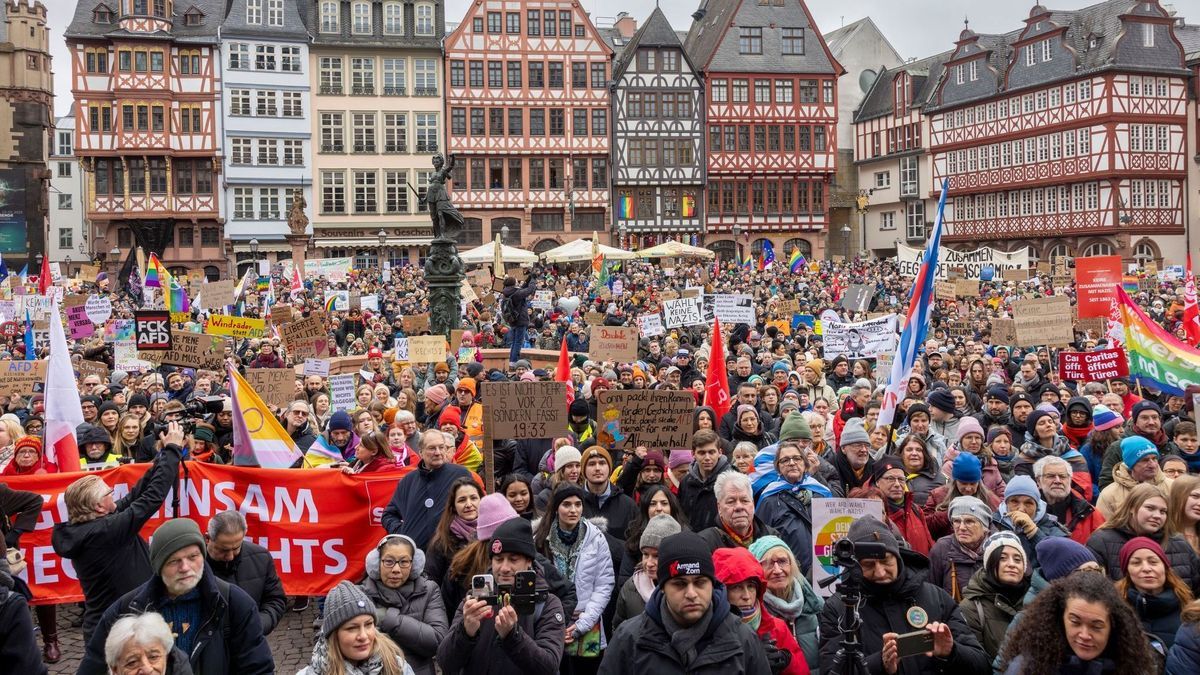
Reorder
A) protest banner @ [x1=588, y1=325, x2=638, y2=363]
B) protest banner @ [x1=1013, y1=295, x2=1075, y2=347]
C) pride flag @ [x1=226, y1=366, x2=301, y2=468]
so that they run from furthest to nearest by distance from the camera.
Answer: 1. protest banner @ [x1=588, y1=325, x2=638, y2=363]
2. protest banner @ [x1=1013, y1=295, x2=1075, y2=347]
3. pride flag @ [x1=226, y1=366, x2=301, y2=468]

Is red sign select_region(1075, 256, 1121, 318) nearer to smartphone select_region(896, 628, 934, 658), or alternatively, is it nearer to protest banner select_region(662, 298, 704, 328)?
protest banner select_region(662, 298, 704, 328)

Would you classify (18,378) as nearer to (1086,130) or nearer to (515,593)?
(515,593)

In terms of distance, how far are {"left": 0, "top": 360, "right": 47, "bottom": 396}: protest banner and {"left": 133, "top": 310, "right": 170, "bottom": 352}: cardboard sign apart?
4.17ft

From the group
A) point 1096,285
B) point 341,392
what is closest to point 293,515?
point 341,392

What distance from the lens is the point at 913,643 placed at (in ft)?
14.1

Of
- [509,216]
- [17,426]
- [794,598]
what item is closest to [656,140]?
[509,216]

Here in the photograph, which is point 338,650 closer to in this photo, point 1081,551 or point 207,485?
point 1081,551

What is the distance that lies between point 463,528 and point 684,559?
6.69ft

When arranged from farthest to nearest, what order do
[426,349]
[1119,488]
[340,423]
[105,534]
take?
[426,349]
[340,423]
[1119,488]
[105,534]

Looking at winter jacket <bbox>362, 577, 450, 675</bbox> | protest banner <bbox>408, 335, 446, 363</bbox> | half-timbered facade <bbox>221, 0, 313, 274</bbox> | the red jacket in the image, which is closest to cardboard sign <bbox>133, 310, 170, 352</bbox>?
protest banner <bbox>408, 335, 446, 363</bbox>

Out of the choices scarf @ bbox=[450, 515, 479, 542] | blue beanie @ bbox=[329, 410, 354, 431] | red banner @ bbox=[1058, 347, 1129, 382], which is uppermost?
red banner @ bbox=[1058, 347, 1129, 382]

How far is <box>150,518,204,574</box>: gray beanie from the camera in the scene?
4.68 meters

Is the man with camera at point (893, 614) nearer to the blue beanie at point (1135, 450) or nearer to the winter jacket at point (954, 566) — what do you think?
the winter jacket at point (954, 566)

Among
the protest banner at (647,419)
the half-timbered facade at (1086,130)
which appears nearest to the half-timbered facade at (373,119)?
the half-timbered facade at (1086,130)
